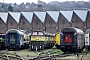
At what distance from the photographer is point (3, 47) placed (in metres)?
47.2

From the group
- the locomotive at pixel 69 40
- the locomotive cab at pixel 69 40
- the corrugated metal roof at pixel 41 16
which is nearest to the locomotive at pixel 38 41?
the locomotive at pixel 69 40

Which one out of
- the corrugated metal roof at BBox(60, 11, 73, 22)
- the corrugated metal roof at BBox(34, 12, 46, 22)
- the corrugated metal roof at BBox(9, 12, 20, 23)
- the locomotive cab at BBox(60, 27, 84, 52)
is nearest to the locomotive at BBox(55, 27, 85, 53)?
the locomotive cab at BBox(60, 27, 84, 52)

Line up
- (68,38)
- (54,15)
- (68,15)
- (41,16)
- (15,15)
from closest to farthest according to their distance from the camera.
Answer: (68,38) → (68,15) → (54,15) → (41,16) → (15,15)

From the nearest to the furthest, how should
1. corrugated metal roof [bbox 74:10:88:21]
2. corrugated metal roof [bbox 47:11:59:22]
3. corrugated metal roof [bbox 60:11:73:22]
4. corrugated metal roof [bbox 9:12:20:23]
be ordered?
corrugated metal roof [bbox 74:10:88:21] → corrugated metal roof [bbox 60:11:73:22] → corrugated metal roof [bbox 47:11:59:22] → corrugated metal roof [bbox 9:12:20:23]

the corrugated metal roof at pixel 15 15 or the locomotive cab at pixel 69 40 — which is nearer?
the locomotive cab at pixel 69 40

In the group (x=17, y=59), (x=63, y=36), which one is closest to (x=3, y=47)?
(x=63, y=36)

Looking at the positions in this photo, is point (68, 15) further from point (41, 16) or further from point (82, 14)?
point (41, 16)

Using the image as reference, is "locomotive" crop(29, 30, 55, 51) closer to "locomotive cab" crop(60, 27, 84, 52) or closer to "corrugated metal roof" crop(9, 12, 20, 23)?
"locomotive cab" crop(60, 27, 84, 52)

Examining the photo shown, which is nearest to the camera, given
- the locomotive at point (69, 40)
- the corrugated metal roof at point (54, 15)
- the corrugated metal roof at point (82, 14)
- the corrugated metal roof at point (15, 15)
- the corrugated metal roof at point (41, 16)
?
the locomotive at point (69, 40)

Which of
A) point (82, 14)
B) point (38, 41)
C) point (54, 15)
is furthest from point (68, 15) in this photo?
point (38, 41)

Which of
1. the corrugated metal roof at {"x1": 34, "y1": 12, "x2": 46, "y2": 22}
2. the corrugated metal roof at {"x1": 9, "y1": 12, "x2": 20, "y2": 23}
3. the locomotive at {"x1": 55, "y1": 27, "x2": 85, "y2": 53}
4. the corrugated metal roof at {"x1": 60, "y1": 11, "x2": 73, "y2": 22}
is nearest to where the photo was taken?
→ the locomotive at {"x1": 55, "y1": 27, "x2": 85, "y2": 53}

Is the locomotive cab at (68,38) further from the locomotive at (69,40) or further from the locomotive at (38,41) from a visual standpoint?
the locomotive at (38,41)

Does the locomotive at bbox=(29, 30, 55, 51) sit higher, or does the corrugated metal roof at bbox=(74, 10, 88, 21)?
the corrugated metal roof at bbox=(74, 10, 88, 21)

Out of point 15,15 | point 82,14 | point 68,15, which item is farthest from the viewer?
point 15,15
